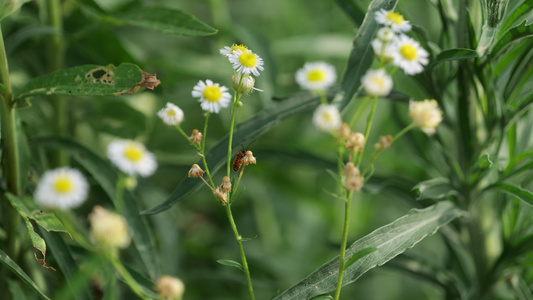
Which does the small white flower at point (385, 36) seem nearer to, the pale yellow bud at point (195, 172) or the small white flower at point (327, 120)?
the small white flower at point (327, 120)

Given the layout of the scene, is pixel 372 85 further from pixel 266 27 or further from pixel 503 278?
pixel 266 27

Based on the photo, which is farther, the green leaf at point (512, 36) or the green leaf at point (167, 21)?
the green leaf at point (167, 21)

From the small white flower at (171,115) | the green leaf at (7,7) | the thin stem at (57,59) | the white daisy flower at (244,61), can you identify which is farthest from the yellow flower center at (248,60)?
the thin stem at (57,59)

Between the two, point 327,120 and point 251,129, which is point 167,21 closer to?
point 251,129

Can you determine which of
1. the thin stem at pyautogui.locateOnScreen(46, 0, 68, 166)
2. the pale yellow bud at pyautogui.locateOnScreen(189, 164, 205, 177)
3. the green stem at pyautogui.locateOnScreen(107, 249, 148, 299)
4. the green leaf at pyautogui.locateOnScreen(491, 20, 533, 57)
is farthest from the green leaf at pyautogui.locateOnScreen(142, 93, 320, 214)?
the thin stem at pyautogui.locateOnScreen(46, 0, 68, 166)

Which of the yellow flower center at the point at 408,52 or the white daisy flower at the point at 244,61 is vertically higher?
the yellow flower center at the point at 408,52
